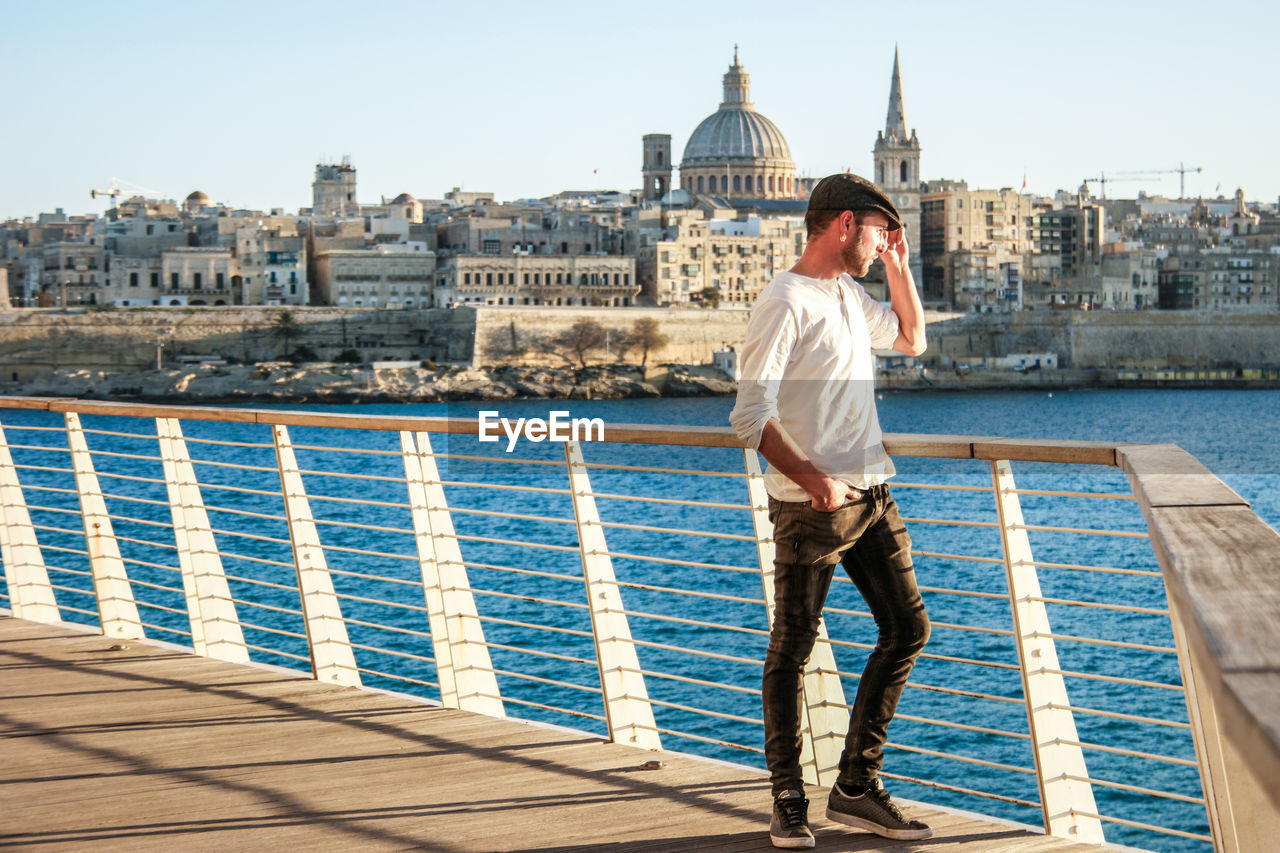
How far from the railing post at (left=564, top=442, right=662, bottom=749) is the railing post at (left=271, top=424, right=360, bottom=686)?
31.9 inches

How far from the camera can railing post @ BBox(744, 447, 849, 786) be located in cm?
268

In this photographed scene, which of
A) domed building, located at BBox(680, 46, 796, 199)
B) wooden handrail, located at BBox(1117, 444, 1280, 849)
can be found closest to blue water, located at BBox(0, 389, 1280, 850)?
wooden handrail, located at BBox(1117, 444, 1280, 849)

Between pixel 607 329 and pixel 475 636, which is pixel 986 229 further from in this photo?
pixel 475 636

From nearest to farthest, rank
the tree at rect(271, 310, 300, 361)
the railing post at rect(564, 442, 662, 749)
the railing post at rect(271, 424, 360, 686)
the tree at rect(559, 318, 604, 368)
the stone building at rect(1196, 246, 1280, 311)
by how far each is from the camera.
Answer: the railing post at rect(564, 442, 662, 749) → the railing post at rect(271, 424, 360, 686) → the tree at rect(271, 310, 300, 361) → the tree at rect(559, 318, 604, 368) → the stone building at rect(1196, 246, 1280, 311)

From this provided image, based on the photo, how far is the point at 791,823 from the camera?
230 centimetres

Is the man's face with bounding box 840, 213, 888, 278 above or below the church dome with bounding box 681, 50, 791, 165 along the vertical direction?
below

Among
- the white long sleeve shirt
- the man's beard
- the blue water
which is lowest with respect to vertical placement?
the blue water

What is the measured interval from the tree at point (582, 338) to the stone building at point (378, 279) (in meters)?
9.13

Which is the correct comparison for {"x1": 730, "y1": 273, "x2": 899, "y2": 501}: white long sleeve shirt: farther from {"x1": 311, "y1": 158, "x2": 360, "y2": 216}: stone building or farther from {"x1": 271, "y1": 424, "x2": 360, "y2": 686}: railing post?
{"x1": 311, "y1": 158, "x2": 360, "y2": 216}: stone building

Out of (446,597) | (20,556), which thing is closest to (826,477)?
(446,597)

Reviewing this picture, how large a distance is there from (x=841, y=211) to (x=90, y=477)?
106 inches

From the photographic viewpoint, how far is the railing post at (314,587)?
346cm

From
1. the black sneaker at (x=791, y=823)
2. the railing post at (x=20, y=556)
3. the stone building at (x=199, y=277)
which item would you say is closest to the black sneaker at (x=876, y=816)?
the black sneaker at (x=791, y=823)

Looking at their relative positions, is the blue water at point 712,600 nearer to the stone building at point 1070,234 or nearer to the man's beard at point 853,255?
the man's beard at point 853,255
